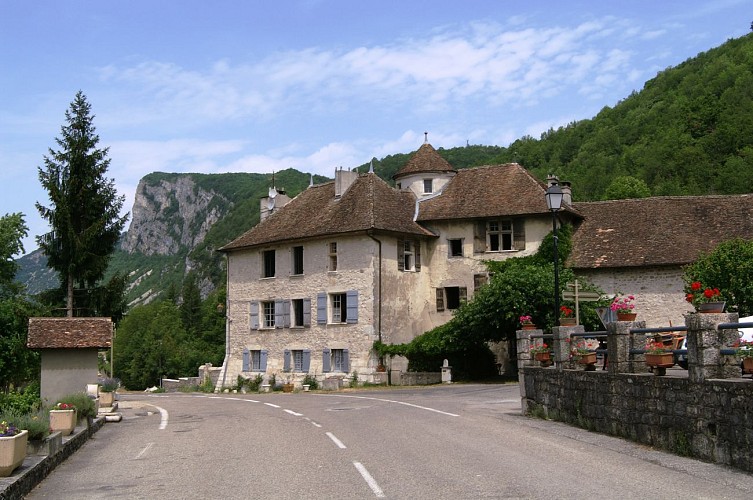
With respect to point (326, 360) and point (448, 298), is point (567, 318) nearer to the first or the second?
point (448, 298)

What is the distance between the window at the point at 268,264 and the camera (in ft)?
140

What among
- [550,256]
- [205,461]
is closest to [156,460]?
[205,461]

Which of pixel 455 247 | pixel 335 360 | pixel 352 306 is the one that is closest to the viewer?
pixel 352 306

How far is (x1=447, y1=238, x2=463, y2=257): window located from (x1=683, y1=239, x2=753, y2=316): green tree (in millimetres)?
12290

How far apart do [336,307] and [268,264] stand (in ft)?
19.0

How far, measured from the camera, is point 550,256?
36469 millimetres

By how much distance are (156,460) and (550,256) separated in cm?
2695

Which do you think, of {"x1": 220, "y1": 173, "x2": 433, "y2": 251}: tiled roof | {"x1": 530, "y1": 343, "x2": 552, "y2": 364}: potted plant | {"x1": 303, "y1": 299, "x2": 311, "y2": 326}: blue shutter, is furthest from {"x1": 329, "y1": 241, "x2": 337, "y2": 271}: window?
{"x1": 530, "y1": 343, "x2": 552, "y2": 364}: potted plant

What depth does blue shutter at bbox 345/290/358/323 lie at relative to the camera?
38.0 meters

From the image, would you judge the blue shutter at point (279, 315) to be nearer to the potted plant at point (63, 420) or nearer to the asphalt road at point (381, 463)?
the asphalt road at point (381, 463)

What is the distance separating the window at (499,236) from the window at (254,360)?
1358 cm

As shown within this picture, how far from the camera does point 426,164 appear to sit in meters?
42.7

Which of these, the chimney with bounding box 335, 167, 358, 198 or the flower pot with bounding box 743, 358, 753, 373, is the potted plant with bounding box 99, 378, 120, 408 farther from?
the chimney with bounding box 335, 167, 358, 198

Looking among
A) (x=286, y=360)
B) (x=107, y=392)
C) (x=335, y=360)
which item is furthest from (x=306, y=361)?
(x=107, y=392)
